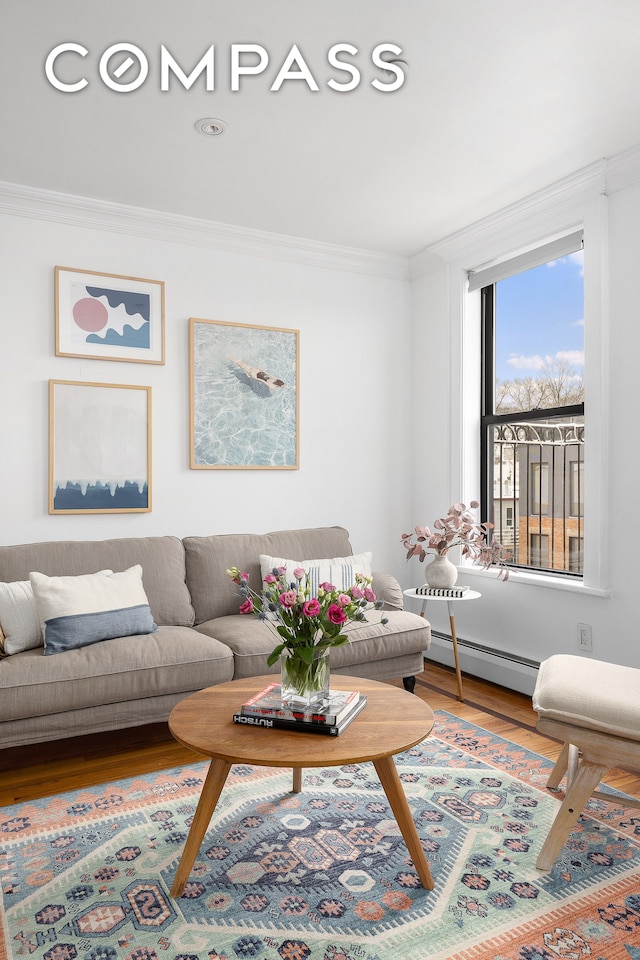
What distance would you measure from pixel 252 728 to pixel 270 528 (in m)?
2.14

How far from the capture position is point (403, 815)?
189cm

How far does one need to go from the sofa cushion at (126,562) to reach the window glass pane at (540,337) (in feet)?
7.06

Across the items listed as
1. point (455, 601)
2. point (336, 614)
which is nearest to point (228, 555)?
point (455, 601)

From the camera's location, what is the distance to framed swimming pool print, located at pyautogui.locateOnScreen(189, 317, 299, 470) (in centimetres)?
381

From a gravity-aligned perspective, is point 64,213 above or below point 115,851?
above

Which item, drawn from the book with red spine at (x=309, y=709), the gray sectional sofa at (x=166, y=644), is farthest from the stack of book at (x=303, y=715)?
the gray sectional sofa at (x=166, y=644)

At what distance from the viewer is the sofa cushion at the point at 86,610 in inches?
107

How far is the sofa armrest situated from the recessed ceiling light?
230 cm

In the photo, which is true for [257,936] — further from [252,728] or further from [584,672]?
[584,672]

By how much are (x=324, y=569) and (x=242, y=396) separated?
115cm

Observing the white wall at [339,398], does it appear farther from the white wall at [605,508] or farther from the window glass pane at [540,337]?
the window glass pane at [540,337]

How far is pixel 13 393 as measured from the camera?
3.35 m

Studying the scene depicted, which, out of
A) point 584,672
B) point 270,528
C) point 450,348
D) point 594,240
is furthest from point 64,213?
point 584,672

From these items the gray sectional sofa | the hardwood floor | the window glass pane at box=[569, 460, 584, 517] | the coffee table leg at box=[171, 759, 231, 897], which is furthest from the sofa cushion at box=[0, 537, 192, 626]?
the window glass pane at box=[569, 460, 584, 517]
